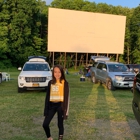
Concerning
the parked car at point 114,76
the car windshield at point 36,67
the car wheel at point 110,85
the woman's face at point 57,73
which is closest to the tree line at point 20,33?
the parked car at point 114,76

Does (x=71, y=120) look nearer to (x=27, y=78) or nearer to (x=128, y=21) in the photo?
(x=27, y=78)

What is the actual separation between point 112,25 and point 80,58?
913 centimetres

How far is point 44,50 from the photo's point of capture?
4834 centimetres

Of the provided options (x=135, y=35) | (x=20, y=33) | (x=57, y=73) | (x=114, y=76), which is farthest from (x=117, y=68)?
(x=135, y=35)

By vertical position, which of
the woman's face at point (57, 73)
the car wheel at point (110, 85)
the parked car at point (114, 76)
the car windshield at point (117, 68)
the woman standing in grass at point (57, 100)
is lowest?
the car wheel at point (110, 85)

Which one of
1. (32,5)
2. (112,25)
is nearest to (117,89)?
(112,25)

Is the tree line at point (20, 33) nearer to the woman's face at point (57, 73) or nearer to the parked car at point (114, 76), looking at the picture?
the parked car at point (114, 76)

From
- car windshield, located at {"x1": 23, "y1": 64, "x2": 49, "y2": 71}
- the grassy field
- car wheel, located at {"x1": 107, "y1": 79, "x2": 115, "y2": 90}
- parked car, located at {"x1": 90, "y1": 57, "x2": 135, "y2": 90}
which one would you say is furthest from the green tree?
the grassy field

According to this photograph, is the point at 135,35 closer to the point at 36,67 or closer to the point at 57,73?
the point at 36,67

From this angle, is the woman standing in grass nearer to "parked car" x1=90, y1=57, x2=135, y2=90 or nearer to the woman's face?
the woman's face

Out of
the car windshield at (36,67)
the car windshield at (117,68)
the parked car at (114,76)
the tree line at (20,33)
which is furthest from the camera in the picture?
the tree line at (20,33)

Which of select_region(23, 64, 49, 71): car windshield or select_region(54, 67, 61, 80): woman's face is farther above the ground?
select_region(54, 67, 61, 80): woman's face

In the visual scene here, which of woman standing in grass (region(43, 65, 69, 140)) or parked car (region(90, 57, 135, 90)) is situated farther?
parked car (region(90, 57, 135, 90))

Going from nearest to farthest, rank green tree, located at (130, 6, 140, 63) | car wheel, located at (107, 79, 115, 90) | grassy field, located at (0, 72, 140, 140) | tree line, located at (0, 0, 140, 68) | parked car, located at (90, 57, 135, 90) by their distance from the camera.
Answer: grassy field, located at (0, 72, 140, 140)
parked car, located at (90, 57, 135, 90)
car wheel, located at (107, 79, 115, 90)
tree line, located at (0, 0, 140, 68)
green tree, located at (130, 6, 140, 63)
